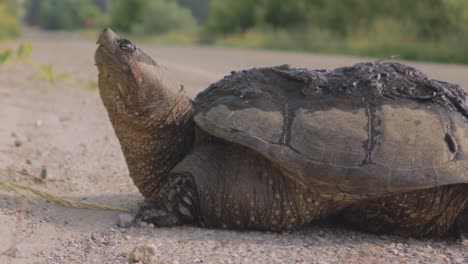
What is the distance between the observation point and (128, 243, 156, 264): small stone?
206cm

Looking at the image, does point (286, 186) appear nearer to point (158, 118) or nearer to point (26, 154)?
point (158, 118)

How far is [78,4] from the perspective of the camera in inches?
4166

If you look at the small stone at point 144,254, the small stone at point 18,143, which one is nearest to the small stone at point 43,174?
the small stone at point 18,143

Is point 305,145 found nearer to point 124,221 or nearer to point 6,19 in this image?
point 124,221

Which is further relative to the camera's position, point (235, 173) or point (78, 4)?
point (78, 4)

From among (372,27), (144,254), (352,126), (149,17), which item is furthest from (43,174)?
(149,17)

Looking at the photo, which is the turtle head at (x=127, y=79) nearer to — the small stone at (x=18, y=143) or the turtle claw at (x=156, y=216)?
the turtle claw at (x=156, y=216)

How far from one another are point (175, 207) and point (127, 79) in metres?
0.56

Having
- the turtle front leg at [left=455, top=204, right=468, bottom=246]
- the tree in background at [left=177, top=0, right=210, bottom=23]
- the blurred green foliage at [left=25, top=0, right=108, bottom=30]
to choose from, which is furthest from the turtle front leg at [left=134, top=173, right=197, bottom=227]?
the tree in background at [left=177, top=0, right=210, bottom=23]

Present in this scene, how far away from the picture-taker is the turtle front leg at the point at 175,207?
2510 millimetres

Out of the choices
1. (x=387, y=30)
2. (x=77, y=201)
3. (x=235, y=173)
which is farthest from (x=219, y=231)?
(x=387, y=30)

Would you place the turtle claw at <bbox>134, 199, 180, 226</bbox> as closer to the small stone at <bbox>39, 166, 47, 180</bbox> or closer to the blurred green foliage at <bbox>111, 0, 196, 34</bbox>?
the small stone at <bbox>39, 166, 47, 180</bbox>

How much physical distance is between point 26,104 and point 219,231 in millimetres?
4099

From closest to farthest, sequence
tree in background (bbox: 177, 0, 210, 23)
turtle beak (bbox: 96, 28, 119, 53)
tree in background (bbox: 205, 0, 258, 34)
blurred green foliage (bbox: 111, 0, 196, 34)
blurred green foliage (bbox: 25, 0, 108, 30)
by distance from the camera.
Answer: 1. turtle beak (bbox: 96, 28, 119, 53)
2. tree in background (bbox: 205, 0, 258, 34)
3. blurred green foliage (bbox: 111, 0, 196, 34)
4. blurred green foliage (bbox: 25, 0, 108, 30)
5. tree in background (bbox: 177, 0, 210, 23)
